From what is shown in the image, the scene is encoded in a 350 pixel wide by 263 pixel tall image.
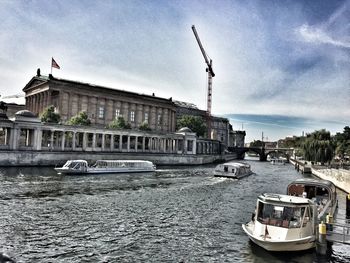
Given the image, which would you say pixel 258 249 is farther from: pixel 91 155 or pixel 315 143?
pixel 315 143

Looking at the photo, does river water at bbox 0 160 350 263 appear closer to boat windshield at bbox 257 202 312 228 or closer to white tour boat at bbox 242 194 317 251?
white tour boat at bbox 242 194 317 251

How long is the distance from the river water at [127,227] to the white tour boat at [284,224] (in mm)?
810

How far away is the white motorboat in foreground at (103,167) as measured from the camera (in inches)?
2473

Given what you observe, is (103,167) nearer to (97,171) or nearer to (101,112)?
(97,171)

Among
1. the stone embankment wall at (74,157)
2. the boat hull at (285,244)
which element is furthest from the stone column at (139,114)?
the boat hull at (285,244)

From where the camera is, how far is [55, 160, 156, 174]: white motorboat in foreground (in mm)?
62812

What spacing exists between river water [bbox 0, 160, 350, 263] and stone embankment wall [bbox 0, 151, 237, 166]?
33.4m

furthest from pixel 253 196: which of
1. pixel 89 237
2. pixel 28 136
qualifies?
pixel 28 136

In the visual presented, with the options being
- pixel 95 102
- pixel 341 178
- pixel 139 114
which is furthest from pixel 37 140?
pixel 139 114

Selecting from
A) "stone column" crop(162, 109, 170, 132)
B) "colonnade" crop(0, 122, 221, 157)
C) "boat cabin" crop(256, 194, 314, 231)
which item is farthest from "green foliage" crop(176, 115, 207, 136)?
"boat cabin" crop(256, 194, 314, 231)

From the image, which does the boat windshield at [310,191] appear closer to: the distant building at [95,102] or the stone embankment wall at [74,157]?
the stone embankment wall at [74,157]

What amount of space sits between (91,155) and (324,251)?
76853 mm

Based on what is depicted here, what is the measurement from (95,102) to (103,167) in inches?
2926

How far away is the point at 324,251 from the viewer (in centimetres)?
2159
